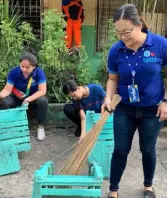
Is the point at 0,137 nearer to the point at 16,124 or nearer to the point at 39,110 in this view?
the point at 16,124

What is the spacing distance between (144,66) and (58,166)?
168 centimetres

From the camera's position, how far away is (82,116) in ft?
14.6

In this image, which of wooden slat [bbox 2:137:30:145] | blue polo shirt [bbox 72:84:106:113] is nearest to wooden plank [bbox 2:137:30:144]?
wooden slat [bbox 2:137:30:145]

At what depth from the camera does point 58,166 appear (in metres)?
4.15

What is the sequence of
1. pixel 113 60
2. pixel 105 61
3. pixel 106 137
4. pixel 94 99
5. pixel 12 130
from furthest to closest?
1. pixel 105 61
2. pixel 94 99
3. pixel 12 130
4. pixel 106 137
5. pixel 113 60

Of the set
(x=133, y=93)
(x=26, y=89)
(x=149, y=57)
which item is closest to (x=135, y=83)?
(x=133, y=93)

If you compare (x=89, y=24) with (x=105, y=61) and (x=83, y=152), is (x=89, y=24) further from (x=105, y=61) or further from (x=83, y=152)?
(x=83, y=152)

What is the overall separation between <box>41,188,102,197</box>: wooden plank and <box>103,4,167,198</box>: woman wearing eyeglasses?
0.68 m

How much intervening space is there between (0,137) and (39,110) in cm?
76

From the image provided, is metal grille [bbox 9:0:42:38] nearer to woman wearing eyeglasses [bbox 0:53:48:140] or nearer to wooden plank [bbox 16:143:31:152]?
woman wearing eyeglasses [bbox 0:53:48:140]

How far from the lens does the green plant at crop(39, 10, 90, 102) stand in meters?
5.25

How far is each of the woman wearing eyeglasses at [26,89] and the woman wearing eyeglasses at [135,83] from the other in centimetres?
172

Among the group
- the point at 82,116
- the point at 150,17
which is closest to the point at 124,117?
the point at 82,116

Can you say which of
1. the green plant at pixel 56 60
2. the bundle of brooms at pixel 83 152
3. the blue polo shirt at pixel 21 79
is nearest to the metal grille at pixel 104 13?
the green plant at pixel 56 60
